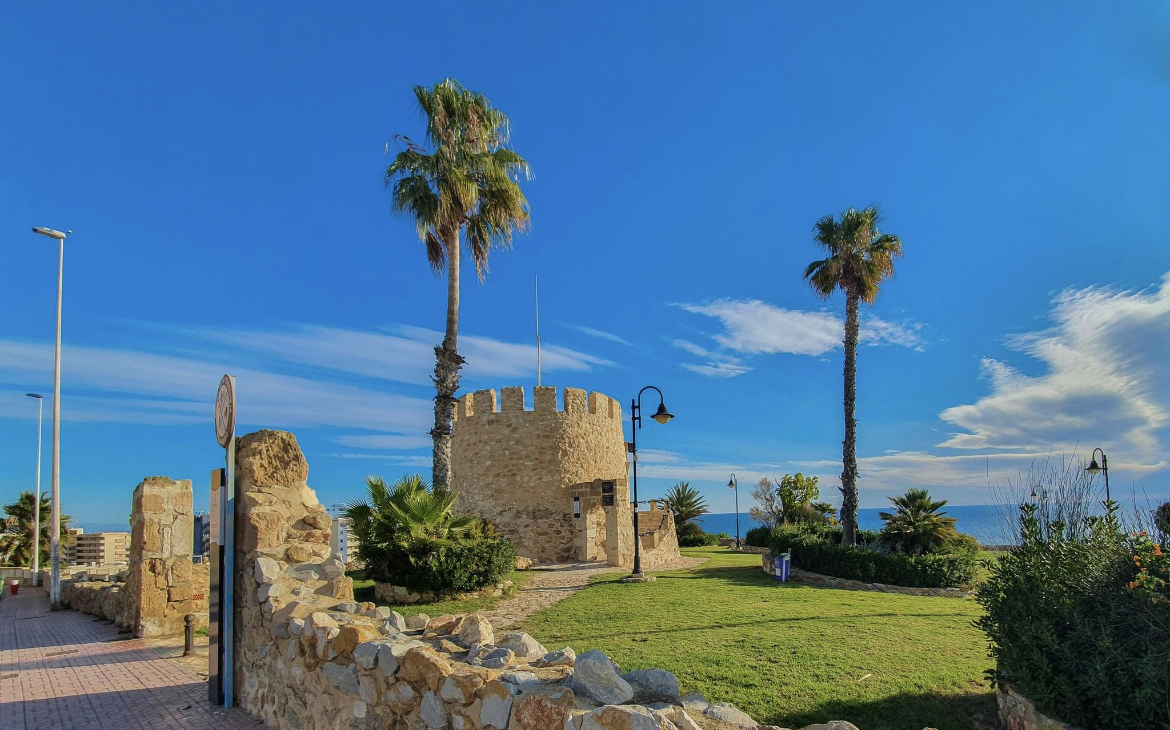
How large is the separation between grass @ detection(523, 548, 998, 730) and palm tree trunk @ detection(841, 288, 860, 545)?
258 inches

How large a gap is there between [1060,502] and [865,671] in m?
2.59

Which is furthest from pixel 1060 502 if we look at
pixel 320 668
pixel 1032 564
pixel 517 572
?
pixel 517 572

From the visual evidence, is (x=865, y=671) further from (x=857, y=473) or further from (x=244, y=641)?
(x=857, y=473)

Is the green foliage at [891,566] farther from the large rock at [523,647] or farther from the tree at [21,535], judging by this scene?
the tree at [21,535]

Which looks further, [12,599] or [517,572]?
[12,599]

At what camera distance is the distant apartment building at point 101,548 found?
86.2ft

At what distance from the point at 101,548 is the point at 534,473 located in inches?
769

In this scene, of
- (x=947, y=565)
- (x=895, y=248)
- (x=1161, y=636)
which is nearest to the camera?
(x=1161, y=636)

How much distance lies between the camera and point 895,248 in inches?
862

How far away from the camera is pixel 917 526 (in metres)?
17.8

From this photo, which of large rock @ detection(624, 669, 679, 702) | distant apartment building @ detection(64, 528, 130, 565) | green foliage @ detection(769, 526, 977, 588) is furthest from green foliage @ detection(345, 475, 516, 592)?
distant apartment building @ detection(64, 528, 130, 565)

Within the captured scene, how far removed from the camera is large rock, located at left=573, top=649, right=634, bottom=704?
288 centimetres

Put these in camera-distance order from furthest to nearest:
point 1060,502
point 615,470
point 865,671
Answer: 1. point 615,470
2. point 865,671
3. point 1060,502

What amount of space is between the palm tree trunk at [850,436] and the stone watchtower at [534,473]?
6.93 meters
